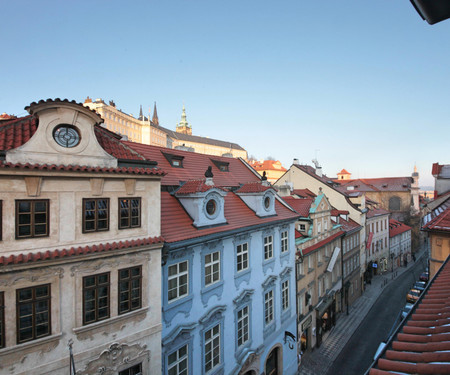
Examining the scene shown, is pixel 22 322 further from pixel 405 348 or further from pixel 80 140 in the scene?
pixel 405 348

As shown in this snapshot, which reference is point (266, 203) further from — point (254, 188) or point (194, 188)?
point (194, 188)

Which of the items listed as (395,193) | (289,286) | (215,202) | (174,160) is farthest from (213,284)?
(395,193)

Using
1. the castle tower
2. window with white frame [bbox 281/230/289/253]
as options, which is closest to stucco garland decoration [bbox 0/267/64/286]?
window with white frame [bbox 281/230/289/253]

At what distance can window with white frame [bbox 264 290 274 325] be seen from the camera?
47.4 ft

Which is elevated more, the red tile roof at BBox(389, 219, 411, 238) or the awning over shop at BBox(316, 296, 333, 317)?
the red tile roof at BBox(389, 219, 411, 238)

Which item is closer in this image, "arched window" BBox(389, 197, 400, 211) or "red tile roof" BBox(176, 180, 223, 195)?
"red tile roof" BBox(176, 180, 223, 195)

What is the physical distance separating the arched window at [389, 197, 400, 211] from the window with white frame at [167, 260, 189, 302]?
59877mm

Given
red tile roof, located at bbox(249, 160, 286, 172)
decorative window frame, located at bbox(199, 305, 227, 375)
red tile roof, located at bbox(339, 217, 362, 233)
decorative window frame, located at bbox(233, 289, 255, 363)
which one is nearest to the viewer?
decorative window frame, located at bbox(199, 305, 227, 375)

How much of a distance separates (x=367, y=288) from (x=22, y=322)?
121 feet

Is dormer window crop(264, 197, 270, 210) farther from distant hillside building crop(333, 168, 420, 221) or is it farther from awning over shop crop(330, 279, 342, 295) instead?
distant hillside building crop(333, 168, 420, 221)

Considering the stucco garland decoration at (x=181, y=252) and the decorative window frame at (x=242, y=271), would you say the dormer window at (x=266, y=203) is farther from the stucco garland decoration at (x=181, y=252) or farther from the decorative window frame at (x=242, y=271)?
the stucco garland decoration at (x=181, y=252)

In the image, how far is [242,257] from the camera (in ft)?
42.5

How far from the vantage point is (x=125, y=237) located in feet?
27.1

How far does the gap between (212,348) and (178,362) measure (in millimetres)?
1883
